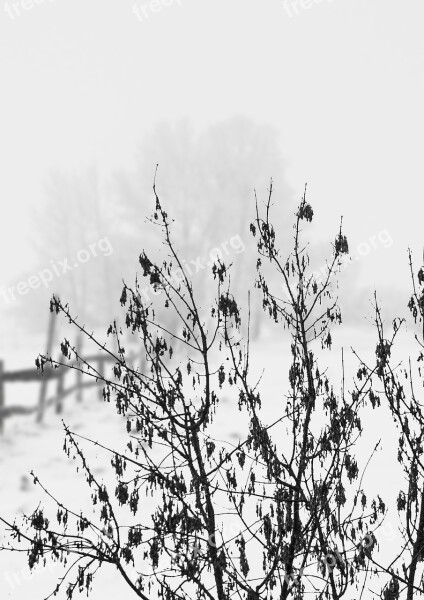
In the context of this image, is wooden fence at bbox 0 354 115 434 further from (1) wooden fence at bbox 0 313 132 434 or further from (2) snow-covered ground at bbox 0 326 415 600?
(2) snow-covered ground at bbox 0 326 415 600

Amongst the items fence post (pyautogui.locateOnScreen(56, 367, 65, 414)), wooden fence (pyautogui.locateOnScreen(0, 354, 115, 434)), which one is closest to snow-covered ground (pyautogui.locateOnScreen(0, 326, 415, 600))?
fence post (pyautogui.locateOnScreen(56, 367, 65, 414))

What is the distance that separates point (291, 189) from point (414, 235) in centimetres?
4667


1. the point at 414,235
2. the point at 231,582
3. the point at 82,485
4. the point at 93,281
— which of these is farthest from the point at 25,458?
the point at 414,235

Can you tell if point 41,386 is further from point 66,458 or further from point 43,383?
point 66,458

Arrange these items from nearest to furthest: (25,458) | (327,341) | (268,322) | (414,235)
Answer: (327,341), (25,458), (268,322), (414,235)

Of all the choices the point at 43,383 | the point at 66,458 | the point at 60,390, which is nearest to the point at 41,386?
the point at 43,383

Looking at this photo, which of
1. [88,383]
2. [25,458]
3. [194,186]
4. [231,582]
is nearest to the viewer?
[231,582]

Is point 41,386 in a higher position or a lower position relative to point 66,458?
higher

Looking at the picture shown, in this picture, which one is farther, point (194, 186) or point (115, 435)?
point (194, 186)

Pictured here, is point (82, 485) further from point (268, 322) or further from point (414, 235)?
point (414, 235)

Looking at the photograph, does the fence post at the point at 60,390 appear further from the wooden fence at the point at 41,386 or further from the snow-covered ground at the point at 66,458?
the snow-covered ground at the point at 66,458

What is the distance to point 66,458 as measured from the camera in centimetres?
1138

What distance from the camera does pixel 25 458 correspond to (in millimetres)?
11211

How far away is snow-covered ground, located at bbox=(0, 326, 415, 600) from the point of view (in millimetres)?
7418
